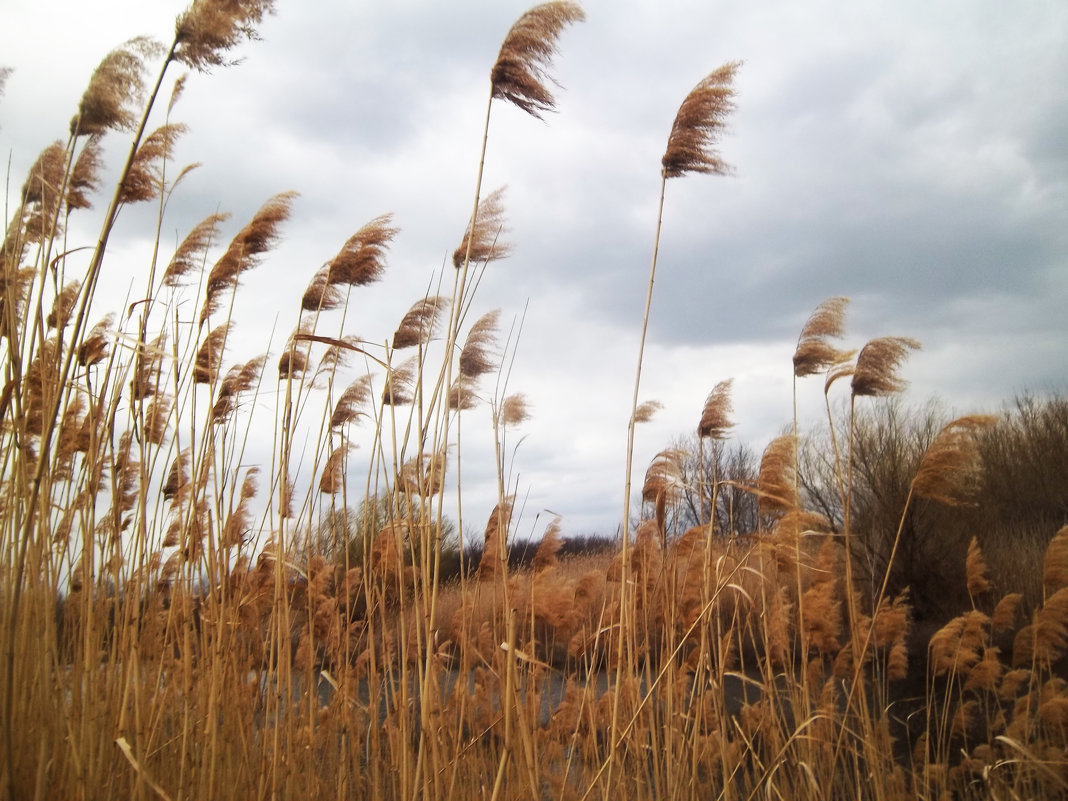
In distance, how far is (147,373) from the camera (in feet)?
9.56

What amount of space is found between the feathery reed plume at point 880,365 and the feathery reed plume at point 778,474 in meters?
0.44

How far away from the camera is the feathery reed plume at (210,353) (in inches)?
113

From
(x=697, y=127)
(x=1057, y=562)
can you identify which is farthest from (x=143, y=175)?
(x=1057, y=562)

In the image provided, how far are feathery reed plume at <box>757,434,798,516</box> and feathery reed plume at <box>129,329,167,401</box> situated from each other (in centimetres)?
221

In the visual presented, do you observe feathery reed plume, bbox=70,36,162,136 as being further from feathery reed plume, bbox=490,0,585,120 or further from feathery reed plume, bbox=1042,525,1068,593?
feathery reed plume, bbox=1042,525,1068,593

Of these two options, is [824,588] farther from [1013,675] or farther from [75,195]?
[75,195]

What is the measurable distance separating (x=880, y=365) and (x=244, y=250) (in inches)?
101

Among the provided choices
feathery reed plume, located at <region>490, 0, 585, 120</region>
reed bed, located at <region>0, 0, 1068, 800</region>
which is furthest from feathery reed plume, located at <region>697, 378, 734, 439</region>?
feathery reed plume, located at <region>490, 0, 585, 120</region>

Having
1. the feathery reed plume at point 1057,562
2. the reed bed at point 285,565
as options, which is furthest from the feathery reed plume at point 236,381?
the feathery reed plume at point 1057,562

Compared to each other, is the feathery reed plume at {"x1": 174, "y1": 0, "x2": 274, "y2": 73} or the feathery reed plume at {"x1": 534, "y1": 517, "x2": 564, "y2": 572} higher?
the feathery reed plume at {"x1": 174, "y1": 0, "x2": 274, "y2": 73}

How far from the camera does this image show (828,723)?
4195mm

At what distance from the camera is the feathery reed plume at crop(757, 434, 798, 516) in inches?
122

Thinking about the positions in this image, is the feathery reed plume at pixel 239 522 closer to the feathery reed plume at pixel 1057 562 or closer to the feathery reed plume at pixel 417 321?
the feathery reed plume at pixel 417 321

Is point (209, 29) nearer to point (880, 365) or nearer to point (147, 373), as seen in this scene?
point (147, 373)
